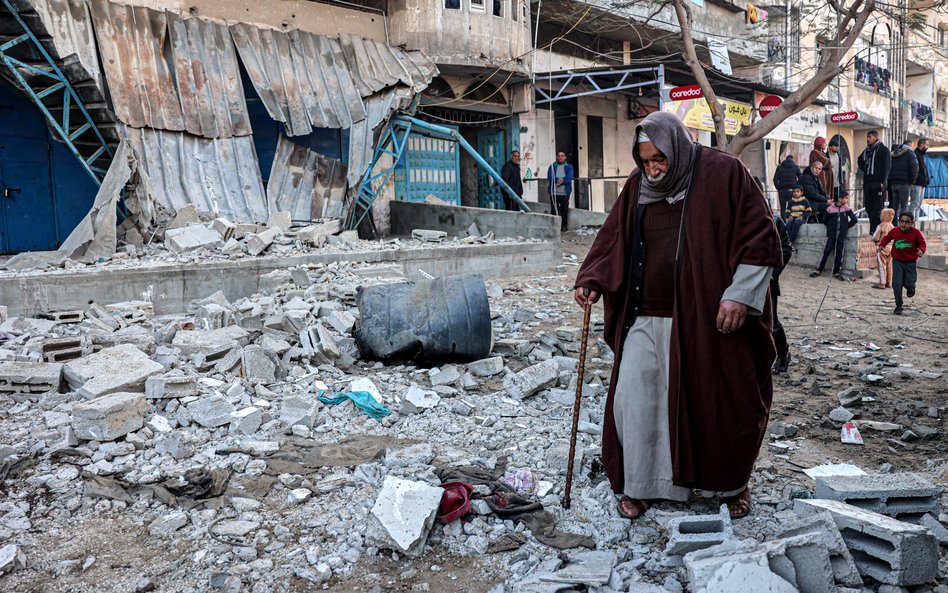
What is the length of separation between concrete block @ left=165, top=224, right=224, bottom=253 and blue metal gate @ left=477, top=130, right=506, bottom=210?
894cm

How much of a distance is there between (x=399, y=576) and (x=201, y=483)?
135cm

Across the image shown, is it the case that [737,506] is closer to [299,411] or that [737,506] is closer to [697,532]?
[697,532]

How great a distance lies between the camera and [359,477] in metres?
3.89

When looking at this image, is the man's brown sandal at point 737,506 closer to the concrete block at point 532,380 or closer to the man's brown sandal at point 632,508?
the man's brown sandal at point 632,508

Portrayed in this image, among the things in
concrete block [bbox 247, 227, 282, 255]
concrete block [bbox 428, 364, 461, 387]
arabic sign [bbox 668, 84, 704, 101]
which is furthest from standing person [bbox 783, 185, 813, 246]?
concrete block [bbox 428, 364, 461, 387]

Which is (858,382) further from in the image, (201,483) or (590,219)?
(590,219)

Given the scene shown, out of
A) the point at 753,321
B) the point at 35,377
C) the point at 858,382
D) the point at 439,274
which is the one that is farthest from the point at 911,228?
the point at 35,377

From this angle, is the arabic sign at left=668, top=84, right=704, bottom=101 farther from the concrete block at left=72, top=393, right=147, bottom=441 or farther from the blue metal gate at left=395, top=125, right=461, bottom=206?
the concrete block at left=72, top=393, right=147, bottom=441

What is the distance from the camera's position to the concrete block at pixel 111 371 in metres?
4.92

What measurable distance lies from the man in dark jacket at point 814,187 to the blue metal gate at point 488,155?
7059 millimetres

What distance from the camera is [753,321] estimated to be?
3150mm

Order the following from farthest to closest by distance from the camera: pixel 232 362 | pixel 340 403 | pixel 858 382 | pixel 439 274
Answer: pixel 439 274, pixel 858 382, pixel 232 362, pixel 340 403

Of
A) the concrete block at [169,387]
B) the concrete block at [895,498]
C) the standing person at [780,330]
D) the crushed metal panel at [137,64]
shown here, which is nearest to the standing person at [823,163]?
the standing person at [780,330]

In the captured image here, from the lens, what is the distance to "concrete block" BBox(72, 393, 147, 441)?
4.30 m
